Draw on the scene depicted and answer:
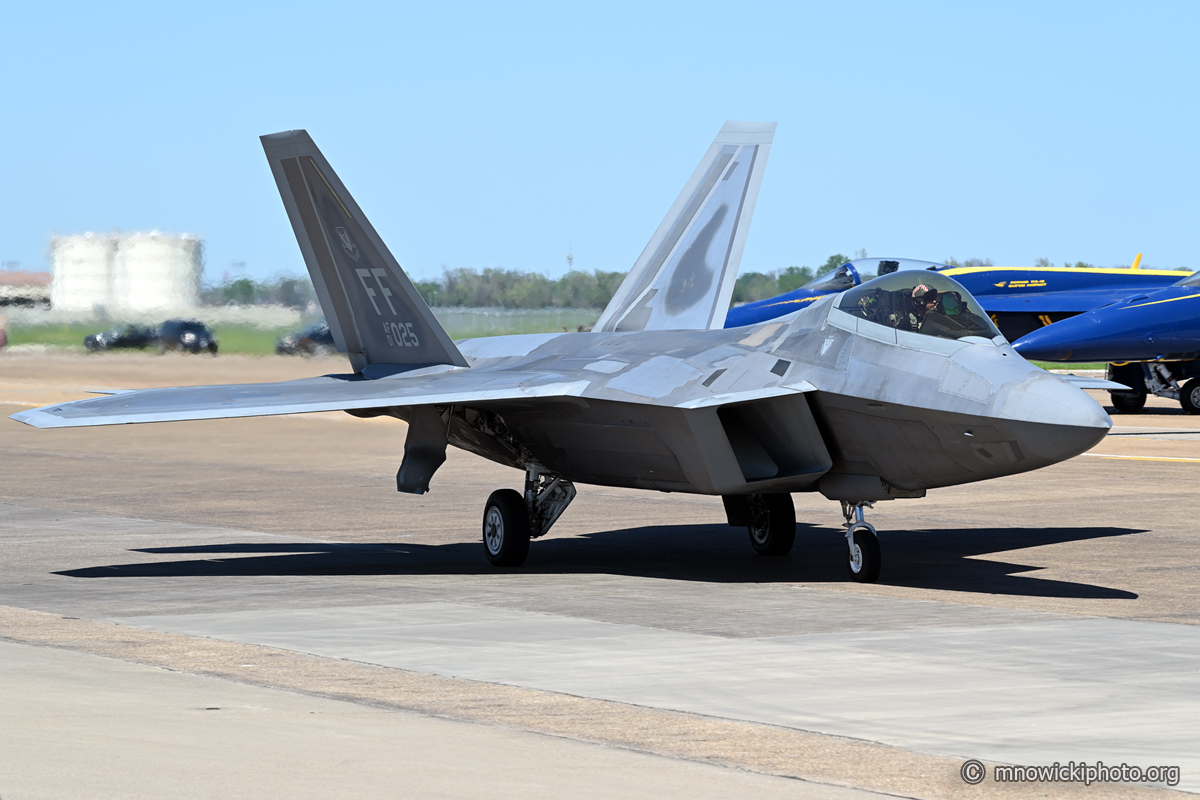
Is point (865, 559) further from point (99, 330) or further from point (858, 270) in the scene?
point (99, 330)

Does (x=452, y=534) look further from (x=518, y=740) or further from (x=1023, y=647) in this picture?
(x=518, y=740)

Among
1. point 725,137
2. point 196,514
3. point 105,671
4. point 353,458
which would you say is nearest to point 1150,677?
point 105,671

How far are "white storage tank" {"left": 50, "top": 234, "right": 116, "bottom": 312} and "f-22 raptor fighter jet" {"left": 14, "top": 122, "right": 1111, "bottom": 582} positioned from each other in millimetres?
13837

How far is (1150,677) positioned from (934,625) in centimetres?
191

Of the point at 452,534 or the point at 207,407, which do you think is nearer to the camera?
the point at 207,407

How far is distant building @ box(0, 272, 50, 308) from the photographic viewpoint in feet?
96.7

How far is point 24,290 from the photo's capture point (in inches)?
1205

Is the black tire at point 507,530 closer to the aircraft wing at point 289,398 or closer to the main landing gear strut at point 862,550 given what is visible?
the aircraft wing at point 289,398

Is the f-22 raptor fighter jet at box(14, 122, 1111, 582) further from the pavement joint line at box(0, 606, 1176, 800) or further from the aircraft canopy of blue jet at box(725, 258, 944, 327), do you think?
the aircraft canopy of blue jet at box(725, 258, 944, 327)

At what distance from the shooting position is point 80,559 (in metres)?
13.2

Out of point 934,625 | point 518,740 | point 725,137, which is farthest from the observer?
point 725,137

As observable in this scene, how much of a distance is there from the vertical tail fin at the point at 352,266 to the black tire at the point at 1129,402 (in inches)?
875

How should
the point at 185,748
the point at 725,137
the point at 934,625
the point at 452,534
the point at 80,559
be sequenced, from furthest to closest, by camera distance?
1. the point at 725,137
2. the point at 452,534
3. the point at 80,559
4. the point at 934,625
5. the point at 185,748

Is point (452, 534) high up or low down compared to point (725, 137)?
down
